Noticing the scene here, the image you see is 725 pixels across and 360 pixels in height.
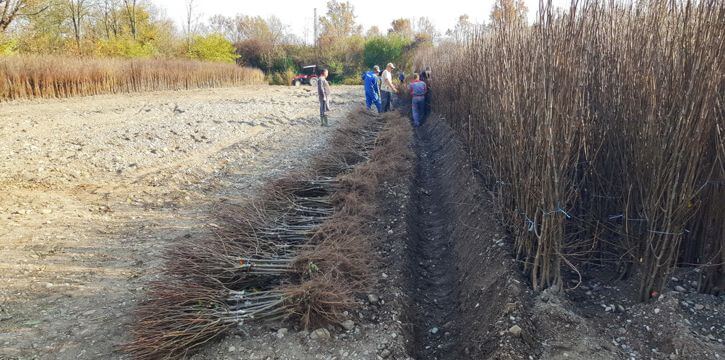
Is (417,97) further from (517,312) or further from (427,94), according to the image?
(517,312)

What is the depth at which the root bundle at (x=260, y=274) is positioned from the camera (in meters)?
3.00

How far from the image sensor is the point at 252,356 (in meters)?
2.93

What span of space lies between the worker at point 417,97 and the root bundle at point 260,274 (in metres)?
6.91

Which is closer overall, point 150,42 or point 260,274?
point 260,274

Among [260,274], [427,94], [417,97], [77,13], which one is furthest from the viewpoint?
[77,13]

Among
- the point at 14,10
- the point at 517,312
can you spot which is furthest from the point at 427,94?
the point at 14,10

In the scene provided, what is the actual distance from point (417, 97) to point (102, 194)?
783 cm

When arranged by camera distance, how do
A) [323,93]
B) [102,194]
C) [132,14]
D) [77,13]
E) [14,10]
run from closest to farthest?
1. [102,194]
2. [323,93]
3. [14,10]
4. [77,13]
5. [132,14]

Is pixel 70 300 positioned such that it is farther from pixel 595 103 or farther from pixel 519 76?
pixel 595 103

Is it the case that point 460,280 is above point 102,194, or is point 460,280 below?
below

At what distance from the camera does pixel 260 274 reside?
11.8 ft

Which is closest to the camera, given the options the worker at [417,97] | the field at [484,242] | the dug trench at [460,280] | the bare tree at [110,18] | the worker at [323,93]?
the field at [484,242]

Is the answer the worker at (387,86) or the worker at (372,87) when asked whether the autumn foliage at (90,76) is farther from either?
the worker at (387,86)

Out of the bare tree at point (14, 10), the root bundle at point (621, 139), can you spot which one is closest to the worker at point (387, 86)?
the root bundle at point (621, 139)
